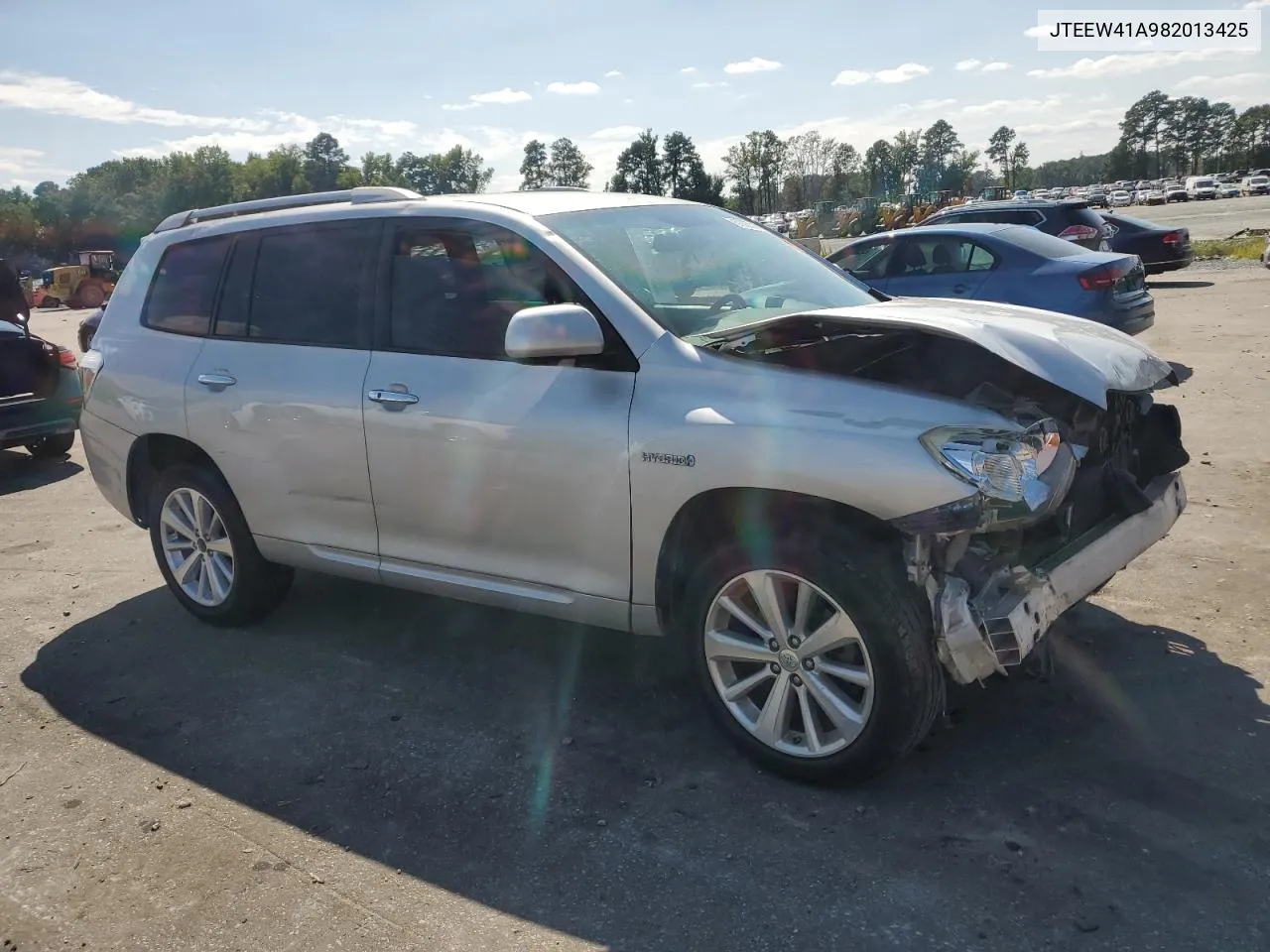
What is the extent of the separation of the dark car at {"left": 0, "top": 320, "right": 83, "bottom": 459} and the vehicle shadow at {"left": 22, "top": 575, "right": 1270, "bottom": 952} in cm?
488

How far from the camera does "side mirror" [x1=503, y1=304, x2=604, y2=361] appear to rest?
11.4 ft

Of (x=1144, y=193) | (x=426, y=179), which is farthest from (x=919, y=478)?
(x=426, y=179)

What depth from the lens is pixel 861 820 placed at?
3.23m

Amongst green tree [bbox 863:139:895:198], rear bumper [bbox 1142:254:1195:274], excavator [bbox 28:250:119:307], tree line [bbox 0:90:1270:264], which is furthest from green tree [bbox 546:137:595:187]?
rear bumper [bbox 1142:254:1195:274]

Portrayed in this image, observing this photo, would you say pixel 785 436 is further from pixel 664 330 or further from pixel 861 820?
pixel 861 820

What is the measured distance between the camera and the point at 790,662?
3375 millimetres

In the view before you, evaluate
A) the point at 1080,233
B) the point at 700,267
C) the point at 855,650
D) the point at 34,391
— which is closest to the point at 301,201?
the point at 700,267

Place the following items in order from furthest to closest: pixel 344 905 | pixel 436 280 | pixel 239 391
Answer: pixel 239 391 < pixel 436 280 < pixel 344 905

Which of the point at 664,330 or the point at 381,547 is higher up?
the point at 664,330

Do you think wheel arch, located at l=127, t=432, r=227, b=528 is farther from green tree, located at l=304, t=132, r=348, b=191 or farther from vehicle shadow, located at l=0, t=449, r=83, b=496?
green tree, located at l=304, t=132, r=348, b=191

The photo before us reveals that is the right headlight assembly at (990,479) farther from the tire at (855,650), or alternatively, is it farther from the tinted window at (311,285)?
the tinted window at (311,285)

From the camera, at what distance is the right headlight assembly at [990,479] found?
9.78 feet

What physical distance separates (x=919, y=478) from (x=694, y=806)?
1.30 metres

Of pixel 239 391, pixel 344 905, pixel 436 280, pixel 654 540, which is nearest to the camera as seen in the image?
pixel 344 905
